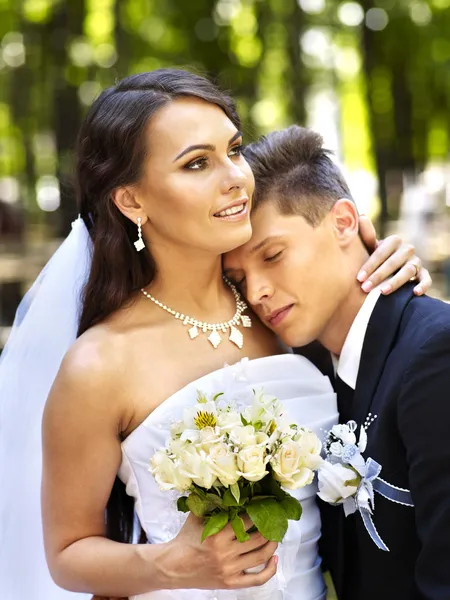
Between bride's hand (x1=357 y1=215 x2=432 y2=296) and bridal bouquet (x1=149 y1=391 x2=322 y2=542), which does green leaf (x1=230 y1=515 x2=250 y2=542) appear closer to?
bridal bouquet (x1=149 y1=391 x2=322 y2=542)

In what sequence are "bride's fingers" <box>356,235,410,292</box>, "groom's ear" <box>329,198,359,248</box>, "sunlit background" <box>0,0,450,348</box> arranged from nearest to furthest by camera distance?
1. "bride's fingers" <box>356,235,410,292</box>
2. "groom's ear" <box>329,198,359,248</box>
3. "sunlit background" <box>0,0,450,348</box>

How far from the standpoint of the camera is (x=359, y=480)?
3066 millimetres

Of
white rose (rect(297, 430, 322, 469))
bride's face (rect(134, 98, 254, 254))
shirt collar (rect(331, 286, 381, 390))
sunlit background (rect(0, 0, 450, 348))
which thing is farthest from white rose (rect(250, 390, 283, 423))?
sunlit background (rect(0, 0, 450, 348))

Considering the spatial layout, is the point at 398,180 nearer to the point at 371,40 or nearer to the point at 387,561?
the point at 371,40

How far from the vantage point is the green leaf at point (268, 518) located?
105 inches

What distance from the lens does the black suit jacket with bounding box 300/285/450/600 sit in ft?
9.29

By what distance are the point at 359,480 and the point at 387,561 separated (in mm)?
315

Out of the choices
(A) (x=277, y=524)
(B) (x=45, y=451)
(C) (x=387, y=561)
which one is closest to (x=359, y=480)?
(C) (x=387, y=561)

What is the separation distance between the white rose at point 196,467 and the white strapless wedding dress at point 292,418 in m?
0.55

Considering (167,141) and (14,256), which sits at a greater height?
(167,141)

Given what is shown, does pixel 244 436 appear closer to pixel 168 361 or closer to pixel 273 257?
pixel 168 361

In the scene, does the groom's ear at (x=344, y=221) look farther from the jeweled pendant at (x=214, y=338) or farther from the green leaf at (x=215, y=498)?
the green leaf at (x=215, y=498)

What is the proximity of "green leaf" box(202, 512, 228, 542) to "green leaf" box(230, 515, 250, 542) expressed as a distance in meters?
0.03

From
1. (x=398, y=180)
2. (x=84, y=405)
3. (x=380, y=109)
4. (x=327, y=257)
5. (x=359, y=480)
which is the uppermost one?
(x=327, y=257)
